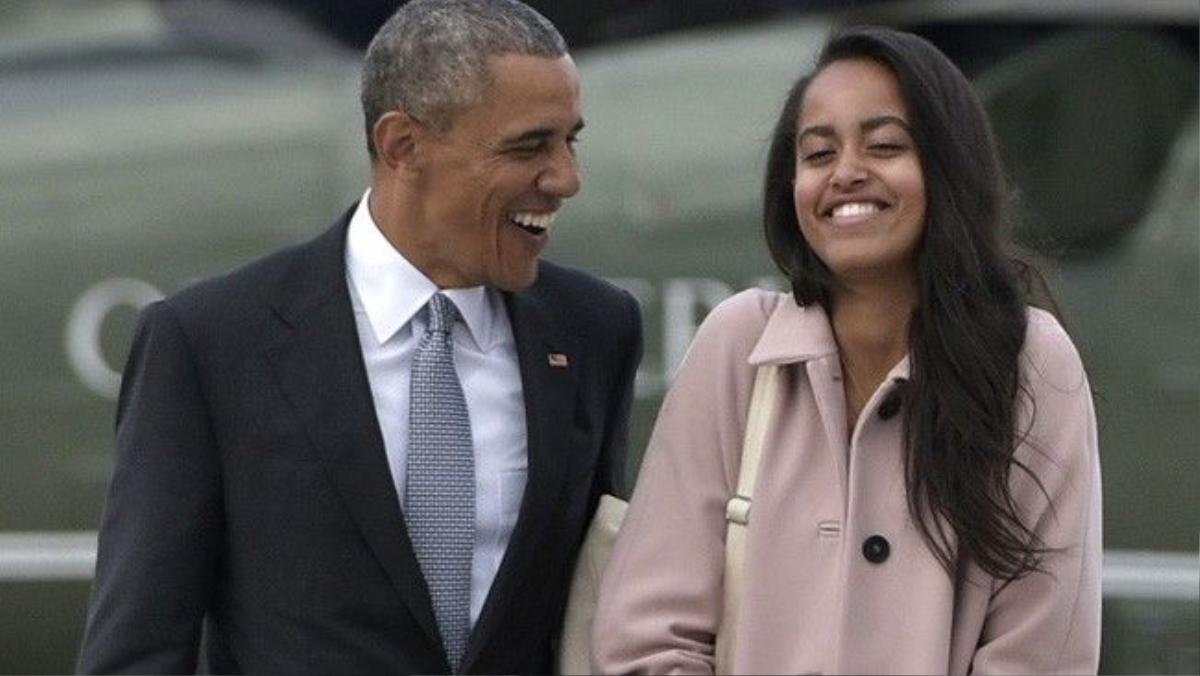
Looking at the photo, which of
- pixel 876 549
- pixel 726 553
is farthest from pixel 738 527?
pixel 876 549

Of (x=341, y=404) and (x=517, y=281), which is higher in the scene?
(x=517, y=281)

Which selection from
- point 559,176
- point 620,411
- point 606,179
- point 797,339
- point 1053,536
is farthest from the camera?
point 606,179

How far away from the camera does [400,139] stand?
3.54m

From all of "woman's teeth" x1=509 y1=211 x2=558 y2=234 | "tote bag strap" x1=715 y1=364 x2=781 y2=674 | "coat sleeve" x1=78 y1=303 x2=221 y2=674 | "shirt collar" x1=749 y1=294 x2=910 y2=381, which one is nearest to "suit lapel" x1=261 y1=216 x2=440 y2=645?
"coat sleeve" x1=78 y1=303 x2=221 y2=674

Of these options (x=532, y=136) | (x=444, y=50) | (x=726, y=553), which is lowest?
(x=726, y=553)

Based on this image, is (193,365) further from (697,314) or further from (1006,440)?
(697,314)

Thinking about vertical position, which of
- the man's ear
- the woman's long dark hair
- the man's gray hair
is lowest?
the woman's long dark hair

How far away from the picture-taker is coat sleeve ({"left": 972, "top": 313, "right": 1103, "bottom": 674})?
3.27 m

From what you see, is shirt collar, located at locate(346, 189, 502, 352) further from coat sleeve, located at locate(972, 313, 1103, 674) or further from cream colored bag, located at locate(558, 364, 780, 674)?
coat sleeve, located at locate(972, 313, 1103, 674)

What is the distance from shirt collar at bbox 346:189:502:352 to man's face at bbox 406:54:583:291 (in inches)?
2.0

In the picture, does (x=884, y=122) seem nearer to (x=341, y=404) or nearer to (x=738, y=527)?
(x=738, y=527)

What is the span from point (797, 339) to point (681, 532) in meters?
0.27

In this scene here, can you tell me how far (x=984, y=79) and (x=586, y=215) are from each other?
36.5 inches

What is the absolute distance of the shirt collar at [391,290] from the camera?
11.6 feet
